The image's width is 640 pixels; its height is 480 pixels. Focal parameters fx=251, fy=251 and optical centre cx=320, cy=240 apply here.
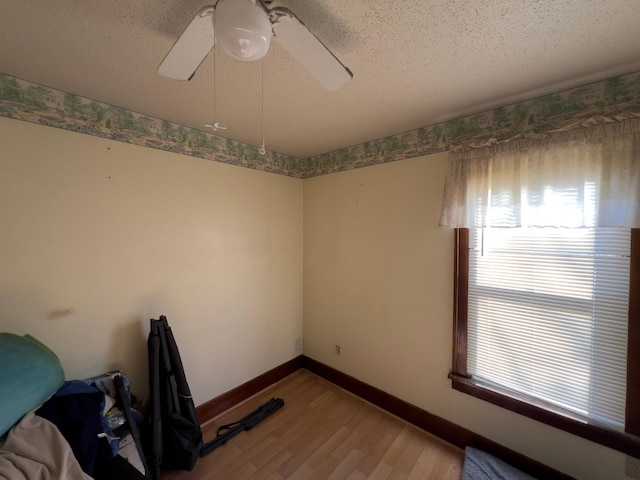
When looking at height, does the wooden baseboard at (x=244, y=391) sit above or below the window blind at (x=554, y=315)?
below

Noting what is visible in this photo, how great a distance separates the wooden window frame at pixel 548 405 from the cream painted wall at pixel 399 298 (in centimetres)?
5

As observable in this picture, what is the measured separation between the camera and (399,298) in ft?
6.73

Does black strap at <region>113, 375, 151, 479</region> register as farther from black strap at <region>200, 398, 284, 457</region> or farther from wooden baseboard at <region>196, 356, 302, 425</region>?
wooden baseboard at <region>196, 356, 302, 425</region>

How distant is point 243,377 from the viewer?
7.47ft

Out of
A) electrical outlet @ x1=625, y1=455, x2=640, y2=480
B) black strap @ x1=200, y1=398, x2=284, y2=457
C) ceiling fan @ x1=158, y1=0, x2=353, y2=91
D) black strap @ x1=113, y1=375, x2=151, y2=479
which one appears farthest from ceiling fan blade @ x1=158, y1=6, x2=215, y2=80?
electrical outlet @ x1=625, y1=455, x2=640, y2=480

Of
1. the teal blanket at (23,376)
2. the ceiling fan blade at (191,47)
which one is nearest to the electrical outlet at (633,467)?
the ceiling fan blade at (191,47)

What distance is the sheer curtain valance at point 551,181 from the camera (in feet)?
3.98

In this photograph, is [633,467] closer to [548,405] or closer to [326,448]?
[548,405]

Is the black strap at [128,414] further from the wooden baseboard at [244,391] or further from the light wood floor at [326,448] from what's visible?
the wooden baseboard at [244,391]

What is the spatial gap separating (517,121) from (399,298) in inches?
56.0

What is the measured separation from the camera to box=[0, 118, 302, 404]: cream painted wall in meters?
1.35

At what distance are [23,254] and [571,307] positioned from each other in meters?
3.01

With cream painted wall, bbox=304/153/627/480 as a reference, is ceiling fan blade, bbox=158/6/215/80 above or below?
above

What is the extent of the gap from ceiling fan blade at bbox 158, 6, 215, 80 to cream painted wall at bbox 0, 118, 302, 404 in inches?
39.0
